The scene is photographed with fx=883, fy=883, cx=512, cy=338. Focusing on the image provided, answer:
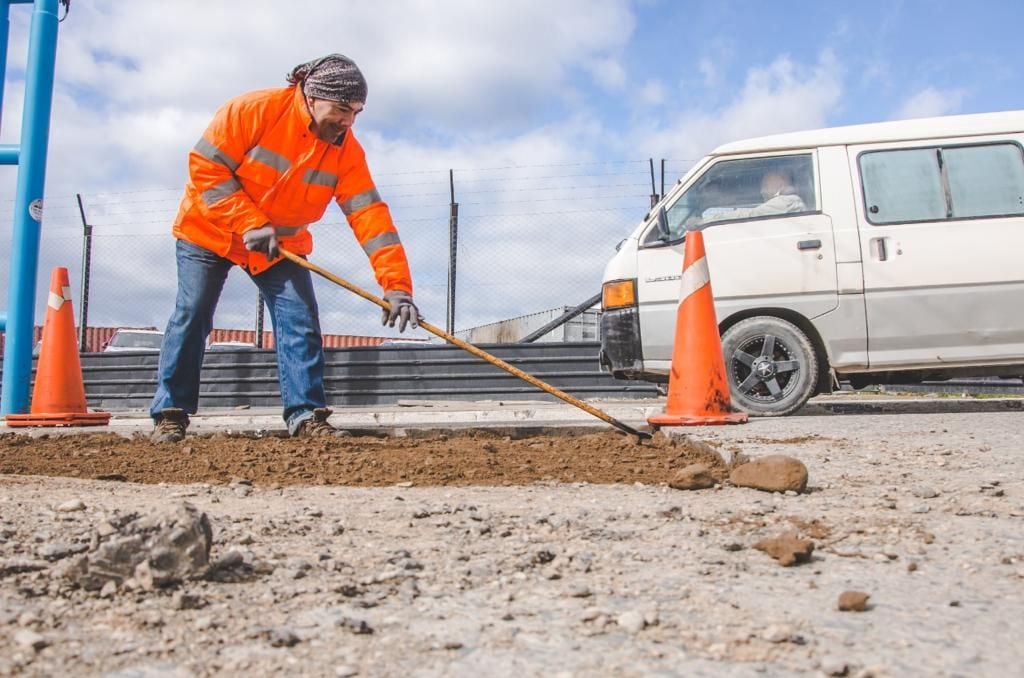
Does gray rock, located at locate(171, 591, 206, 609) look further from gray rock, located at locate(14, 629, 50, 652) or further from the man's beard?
the man's beard

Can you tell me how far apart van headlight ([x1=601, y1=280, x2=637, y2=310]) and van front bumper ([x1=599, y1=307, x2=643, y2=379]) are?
0.04 m

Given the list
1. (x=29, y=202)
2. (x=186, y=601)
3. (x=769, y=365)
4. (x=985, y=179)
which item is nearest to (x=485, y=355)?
(x=769, y=365)

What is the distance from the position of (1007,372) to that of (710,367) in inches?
91.0

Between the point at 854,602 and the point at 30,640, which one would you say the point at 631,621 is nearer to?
the point at 854,602

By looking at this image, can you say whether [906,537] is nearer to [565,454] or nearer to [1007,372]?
[565,454]

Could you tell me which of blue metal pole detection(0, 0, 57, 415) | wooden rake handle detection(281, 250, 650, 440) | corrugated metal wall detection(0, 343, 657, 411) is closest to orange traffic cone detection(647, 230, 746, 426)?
wooden rake handle detection(281, 250, 650, 440)

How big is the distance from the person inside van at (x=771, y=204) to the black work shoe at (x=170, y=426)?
3315mm

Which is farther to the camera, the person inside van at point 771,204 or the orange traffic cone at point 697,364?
the person inside van at point 771,204

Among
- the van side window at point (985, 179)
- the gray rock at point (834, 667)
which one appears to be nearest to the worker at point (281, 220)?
the gray rock at point (834, 667)

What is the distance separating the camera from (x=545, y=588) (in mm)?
1670

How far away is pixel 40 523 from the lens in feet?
6.95

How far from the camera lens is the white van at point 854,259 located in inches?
215

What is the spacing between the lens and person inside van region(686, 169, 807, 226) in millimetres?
5648

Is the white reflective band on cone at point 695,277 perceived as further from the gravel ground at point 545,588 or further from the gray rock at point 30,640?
the gray rock at point 30,640
